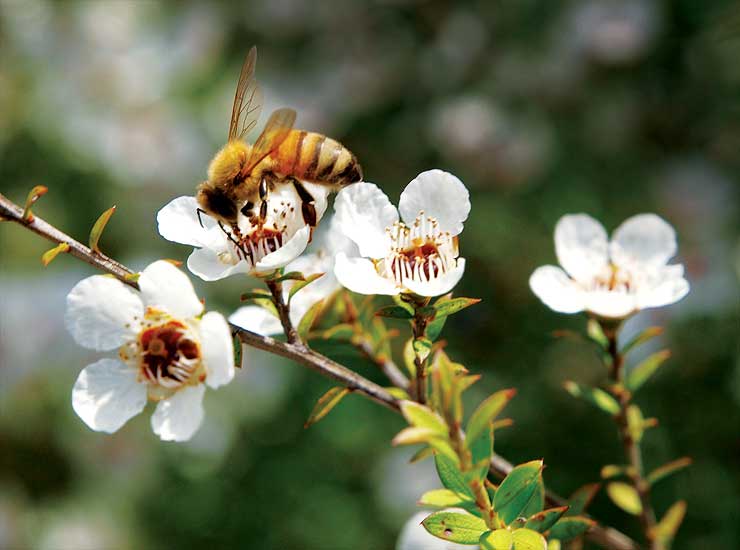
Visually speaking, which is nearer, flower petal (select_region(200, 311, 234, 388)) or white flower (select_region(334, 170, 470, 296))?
flower petal (select_region(200, 311, 234, 388))

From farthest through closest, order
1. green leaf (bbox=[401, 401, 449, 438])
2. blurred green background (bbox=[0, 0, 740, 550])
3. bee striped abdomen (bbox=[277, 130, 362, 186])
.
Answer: blurred green background (bbox=[0, 0, 740, 550]) → bee striped abdomen (bbox=[277, 130, 362, 186]) → green leaf (bbox=[401, 401, 449, 438])

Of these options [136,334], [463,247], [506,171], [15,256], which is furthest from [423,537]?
[15,256]

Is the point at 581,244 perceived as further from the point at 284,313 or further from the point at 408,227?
the point at 284,313

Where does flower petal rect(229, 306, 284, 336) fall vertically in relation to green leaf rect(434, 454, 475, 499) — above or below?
above

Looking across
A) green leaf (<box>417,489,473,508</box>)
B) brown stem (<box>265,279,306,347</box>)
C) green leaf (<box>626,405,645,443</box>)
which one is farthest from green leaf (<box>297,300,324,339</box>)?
green leaf (<box>626,405,645,443</box>)

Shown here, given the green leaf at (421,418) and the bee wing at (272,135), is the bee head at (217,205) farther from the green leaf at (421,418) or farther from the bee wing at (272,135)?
the green leaf at (421,418)

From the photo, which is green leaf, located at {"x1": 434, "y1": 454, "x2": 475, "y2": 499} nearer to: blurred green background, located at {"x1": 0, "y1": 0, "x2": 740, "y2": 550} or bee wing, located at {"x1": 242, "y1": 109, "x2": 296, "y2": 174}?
bee wing, located at {"x1": 242, "y1": 109, "x2": 296, "y2": 174}
